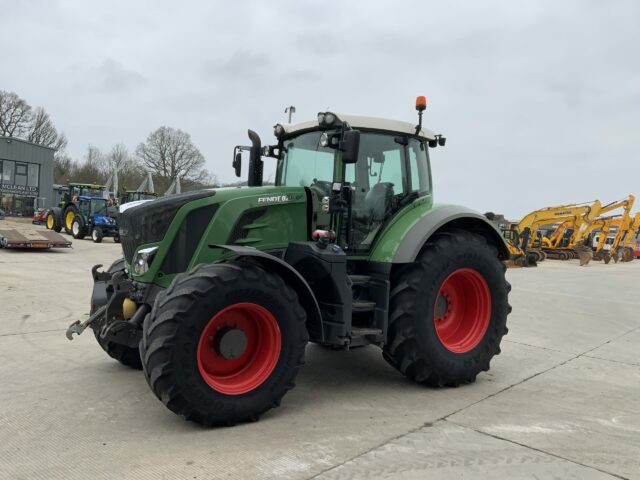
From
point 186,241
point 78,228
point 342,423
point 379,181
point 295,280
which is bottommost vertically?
point 342,423

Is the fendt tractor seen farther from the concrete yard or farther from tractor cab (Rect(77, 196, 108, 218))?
tractor cab (Rect(77, 196, 108, 218))

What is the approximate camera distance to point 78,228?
22547mm

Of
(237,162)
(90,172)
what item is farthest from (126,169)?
(237,162)

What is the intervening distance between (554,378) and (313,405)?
2.59 metres

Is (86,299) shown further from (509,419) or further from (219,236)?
(509,419)

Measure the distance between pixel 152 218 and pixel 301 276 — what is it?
1.25 meters

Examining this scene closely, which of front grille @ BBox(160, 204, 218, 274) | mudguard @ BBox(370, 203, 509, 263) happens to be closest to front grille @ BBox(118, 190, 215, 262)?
front grille @ BBox(160, 204, 218, 274)

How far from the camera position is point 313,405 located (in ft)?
13.3

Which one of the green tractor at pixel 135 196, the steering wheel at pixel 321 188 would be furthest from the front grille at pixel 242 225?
the green tractor at pixel 135 196

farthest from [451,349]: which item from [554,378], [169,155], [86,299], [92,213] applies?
[169,155]

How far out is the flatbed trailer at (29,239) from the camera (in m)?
15.8

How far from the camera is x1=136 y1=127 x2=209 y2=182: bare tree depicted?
2000 inches

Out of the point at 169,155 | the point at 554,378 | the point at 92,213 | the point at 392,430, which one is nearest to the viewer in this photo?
the point at 392,430

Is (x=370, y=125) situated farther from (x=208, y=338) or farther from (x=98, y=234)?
(x=98, y=234)
